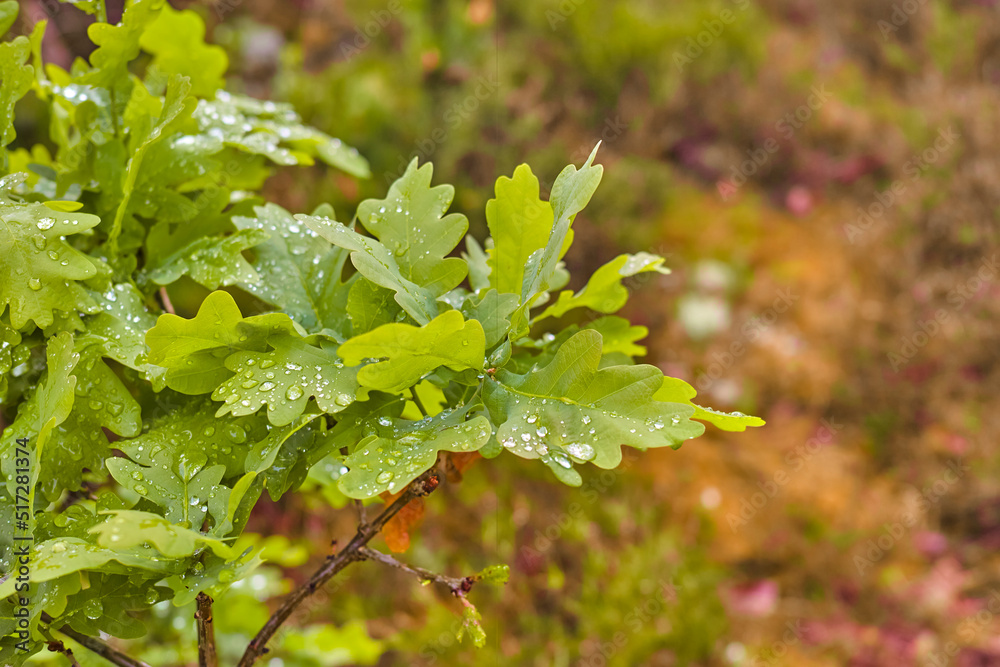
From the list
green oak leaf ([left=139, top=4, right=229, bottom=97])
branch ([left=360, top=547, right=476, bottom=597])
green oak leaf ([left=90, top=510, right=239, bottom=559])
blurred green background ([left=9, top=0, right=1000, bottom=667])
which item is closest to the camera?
green oak leaf ([left=90, top=510, right=239, bottom=559])

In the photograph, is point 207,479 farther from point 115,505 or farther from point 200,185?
point 200,185

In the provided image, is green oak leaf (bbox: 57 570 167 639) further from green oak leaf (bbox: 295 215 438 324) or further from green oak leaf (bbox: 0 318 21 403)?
green oak leaf (bbox: 295 215 438 324)

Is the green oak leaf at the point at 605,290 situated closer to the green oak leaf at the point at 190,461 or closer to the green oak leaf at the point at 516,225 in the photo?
the green oak leaf at the point at 516,225

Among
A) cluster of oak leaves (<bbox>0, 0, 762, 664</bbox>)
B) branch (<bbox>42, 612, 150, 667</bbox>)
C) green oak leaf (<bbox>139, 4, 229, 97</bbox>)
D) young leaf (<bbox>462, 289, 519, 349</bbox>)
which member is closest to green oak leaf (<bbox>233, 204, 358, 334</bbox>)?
cluster of oak leaves (<bbox>0, 0, 762, 664</bbox>)

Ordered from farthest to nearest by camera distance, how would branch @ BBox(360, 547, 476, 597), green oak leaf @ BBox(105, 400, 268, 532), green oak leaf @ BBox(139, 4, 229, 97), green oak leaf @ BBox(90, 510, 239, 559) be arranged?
green oak leaf @ BBox(139, 4, 229, 97) < branch @ BBox(360, 547, 476, 597) < green oak leaf @ BBox(105, 400, 268, 532) < green oak leaf @ BBox(90, 510, 239, 559)

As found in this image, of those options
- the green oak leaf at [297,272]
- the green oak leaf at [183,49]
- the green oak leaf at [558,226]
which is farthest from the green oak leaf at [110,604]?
the green oak leaf at [183,49]

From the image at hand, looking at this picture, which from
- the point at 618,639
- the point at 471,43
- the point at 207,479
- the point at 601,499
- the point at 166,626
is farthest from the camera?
the point at 471,43

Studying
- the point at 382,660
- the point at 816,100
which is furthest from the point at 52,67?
the point at 816,100
